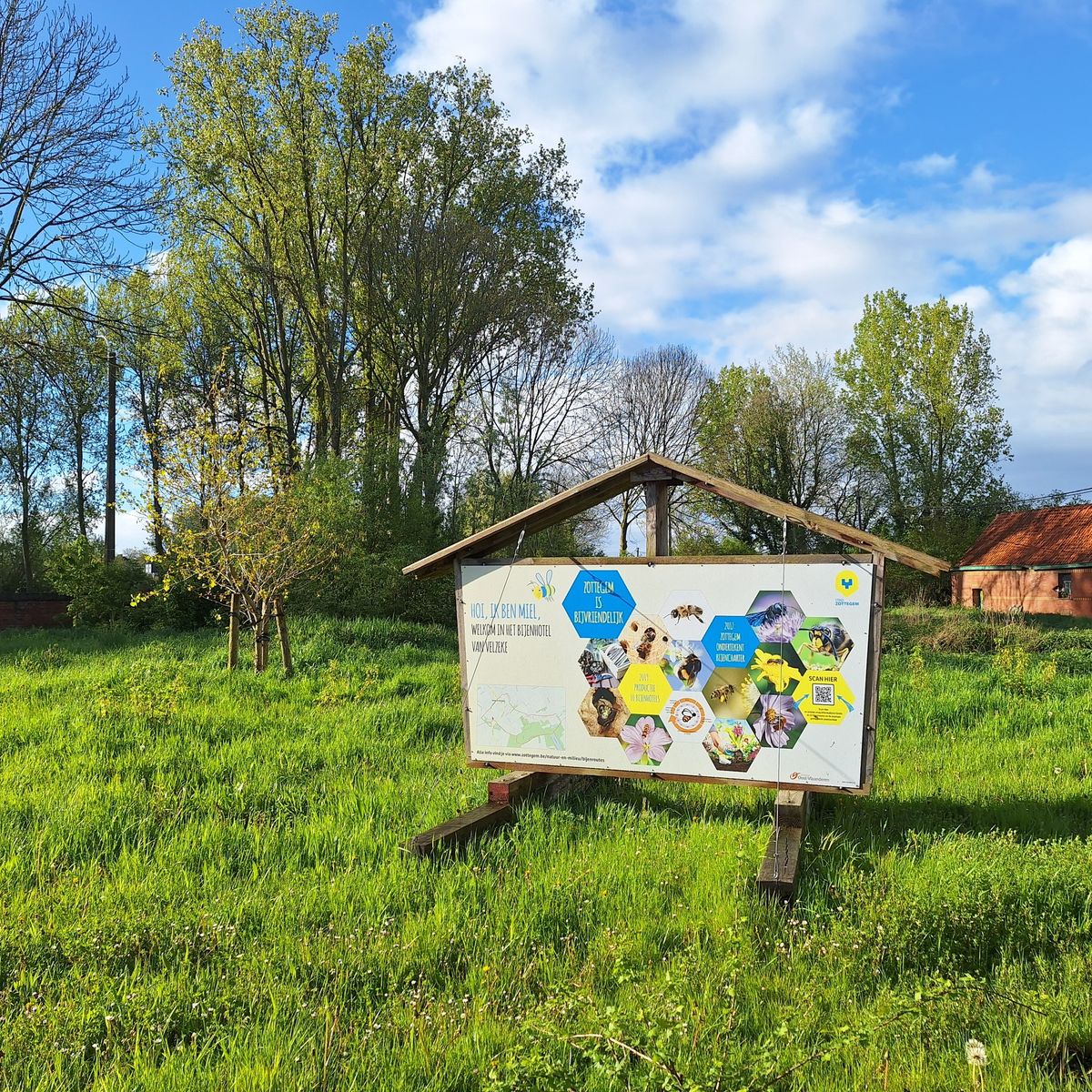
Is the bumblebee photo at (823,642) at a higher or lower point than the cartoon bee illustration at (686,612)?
lower

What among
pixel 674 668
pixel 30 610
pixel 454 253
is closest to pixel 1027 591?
pixel 454 253

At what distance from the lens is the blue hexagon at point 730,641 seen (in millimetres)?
5801

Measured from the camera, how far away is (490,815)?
593 centimetres

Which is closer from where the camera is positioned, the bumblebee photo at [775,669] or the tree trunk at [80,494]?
the bumblebee photo at [775,669]

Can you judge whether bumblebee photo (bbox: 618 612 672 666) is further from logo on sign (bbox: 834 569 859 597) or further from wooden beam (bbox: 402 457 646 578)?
logo on sign (bbox: 834 569 859 597)

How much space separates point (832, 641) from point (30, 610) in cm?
2671

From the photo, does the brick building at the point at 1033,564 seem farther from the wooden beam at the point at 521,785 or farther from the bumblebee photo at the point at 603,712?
the bumblebee photo at the point at 603,712

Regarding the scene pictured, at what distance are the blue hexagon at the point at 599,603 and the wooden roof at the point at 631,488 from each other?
653mm

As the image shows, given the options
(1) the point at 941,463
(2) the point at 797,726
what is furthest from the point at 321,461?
(1) the point at 941,463

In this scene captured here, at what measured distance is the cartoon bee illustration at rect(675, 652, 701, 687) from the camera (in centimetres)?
592

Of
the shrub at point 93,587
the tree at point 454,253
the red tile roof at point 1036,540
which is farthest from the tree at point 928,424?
the shrub at point 93,587

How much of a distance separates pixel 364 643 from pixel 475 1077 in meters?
13.7

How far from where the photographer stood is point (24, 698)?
34.0 ft

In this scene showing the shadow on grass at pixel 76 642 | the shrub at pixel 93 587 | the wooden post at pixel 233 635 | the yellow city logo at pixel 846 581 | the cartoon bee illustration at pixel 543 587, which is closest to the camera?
the yellow city logo at pixel 846 581
